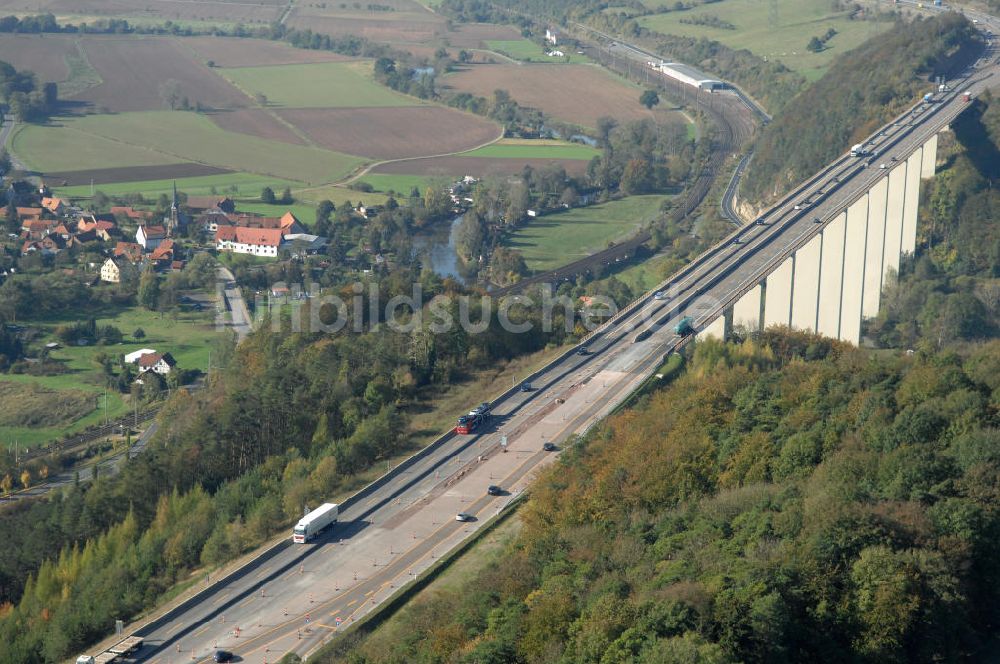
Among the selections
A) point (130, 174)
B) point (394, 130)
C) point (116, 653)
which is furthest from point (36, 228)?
point (116, 653)

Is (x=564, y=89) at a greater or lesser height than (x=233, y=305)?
greater

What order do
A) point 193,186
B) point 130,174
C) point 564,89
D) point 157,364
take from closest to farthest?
point 157,364, point 193,186, point 130,174, point 564,89

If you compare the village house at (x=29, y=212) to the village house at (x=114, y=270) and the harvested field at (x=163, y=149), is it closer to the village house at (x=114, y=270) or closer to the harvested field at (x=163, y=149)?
the harvested field at (x=163, y=149)

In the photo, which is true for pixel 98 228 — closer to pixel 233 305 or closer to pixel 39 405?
pixel 233 305

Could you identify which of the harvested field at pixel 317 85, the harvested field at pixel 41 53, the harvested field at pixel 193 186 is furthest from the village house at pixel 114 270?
the harvested field at pixel 41 53

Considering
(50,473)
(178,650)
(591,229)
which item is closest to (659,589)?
(178,650)

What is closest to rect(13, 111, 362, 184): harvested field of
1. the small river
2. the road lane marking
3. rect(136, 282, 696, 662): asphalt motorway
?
the small river
